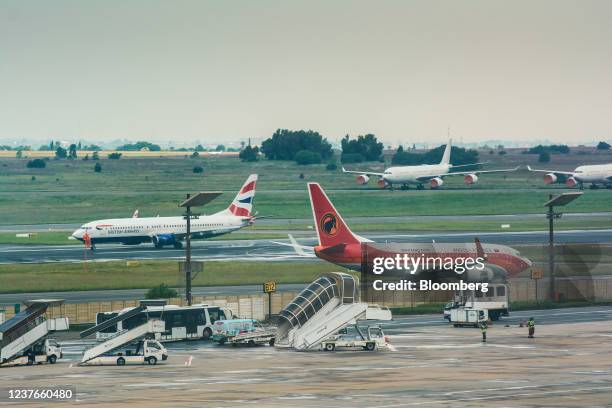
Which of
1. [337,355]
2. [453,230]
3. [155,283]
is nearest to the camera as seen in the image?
[337,355]

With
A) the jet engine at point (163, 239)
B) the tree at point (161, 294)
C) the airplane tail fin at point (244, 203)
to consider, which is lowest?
the tree at point (161, 294)

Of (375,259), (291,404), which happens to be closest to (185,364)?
(291,404)

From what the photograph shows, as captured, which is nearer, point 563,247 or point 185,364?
point 185,364

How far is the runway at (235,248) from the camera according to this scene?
492 feet

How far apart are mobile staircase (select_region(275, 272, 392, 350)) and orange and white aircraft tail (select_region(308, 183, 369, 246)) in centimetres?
2558

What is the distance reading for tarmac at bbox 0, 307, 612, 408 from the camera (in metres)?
59.8

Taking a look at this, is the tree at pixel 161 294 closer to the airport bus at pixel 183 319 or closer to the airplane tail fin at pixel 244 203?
the airport bus at pixel 183 319

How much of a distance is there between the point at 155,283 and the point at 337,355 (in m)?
48.2

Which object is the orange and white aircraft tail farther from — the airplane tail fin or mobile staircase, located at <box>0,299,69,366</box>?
the airplane tail fin

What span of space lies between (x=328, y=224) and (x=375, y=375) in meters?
45.9

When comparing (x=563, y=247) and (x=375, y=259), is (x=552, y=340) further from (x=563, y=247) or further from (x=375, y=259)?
(x=563, y=247)

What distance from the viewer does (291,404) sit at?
58.1m

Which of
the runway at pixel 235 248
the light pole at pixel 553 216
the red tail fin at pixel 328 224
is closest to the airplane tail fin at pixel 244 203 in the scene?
the runway at pixel 235 248

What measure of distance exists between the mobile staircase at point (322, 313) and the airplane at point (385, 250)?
21.8 meters
